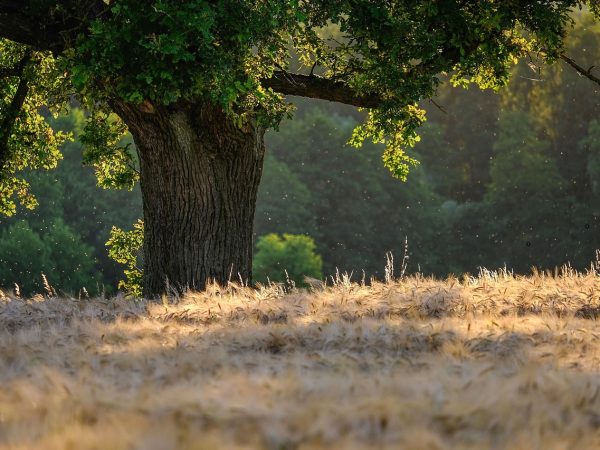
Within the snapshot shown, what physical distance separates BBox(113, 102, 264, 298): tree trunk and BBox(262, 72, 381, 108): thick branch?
985mm

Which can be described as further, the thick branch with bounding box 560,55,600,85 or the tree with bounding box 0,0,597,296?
the thick branch with bounding box 560,55,600,85

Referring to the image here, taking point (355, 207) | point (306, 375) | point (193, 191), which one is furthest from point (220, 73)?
point (355, 207)

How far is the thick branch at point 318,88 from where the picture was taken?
1471cm

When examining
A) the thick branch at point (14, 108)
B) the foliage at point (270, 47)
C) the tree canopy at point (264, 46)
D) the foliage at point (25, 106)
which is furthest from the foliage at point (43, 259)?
the foliage at point (270, 47)

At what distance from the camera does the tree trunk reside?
44.7 ft

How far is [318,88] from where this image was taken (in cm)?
1487

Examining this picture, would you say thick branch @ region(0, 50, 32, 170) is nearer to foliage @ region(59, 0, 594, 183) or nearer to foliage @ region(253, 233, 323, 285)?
foliage @ region(59, 0, 594, 183)

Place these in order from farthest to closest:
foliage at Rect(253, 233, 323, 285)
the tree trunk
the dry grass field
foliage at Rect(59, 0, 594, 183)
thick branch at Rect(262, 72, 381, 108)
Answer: foliage at Rect(253, 233, 323, 285) < thick branch at Rect(262, 72, 381, 108) < the tree trunk < foliage at Rect(59, 0, 594, 183) < the dry grass field

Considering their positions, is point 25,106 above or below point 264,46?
above

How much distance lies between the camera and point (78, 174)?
192 feet

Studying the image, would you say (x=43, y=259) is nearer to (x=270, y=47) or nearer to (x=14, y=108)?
(x=14, y=108)

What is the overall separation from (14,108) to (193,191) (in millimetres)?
6530

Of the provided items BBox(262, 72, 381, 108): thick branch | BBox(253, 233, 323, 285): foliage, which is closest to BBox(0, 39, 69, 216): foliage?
BBox(262, 72, 381, 108): thick branch

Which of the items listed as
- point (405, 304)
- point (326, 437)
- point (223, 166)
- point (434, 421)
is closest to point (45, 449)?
point (326, 437)
